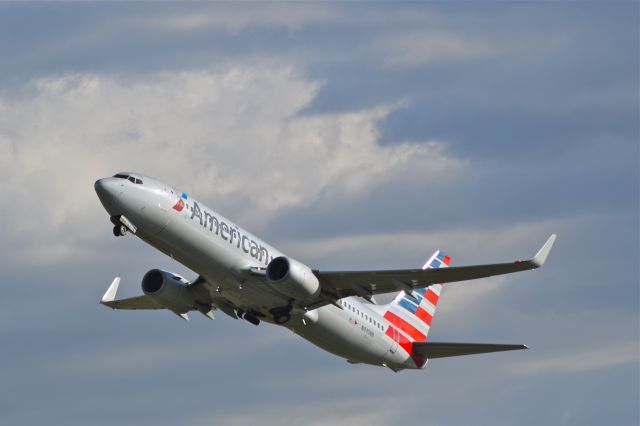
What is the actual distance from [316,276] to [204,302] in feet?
30.3

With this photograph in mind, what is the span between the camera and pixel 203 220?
68.9 m

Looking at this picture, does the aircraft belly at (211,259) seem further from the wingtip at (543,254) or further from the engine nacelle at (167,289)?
the wingtip at (543,254)

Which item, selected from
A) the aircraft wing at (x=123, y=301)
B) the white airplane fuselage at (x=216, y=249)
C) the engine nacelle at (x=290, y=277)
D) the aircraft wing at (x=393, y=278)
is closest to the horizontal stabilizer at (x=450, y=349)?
the white airplane fuselage at (x=216, y=249)

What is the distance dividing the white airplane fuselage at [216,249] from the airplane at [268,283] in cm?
5

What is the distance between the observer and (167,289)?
77625 millimetres

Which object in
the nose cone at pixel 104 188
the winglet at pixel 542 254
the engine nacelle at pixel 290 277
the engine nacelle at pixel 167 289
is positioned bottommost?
the winglet at pixel 542 254

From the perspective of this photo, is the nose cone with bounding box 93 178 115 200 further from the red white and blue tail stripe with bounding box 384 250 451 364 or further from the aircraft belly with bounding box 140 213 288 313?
the red white and blue tail stripe with bounding box 384 250 451 364

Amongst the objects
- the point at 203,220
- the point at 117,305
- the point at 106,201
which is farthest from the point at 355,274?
the point at 117,305

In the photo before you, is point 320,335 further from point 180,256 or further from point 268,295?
point 180,256

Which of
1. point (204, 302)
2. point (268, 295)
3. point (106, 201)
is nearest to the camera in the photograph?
point (106, 201)

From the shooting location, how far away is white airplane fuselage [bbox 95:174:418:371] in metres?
67.7

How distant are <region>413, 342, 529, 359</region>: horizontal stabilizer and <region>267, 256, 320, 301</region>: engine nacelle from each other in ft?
39.3

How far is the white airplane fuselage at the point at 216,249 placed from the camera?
222 ft

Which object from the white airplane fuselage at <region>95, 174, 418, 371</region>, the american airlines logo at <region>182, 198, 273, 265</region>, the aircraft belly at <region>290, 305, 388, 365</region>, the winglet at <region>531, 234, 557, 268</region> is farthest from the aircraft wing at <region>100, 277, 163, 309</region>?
the winglet at <region>531, 234, 557, 268</region>
